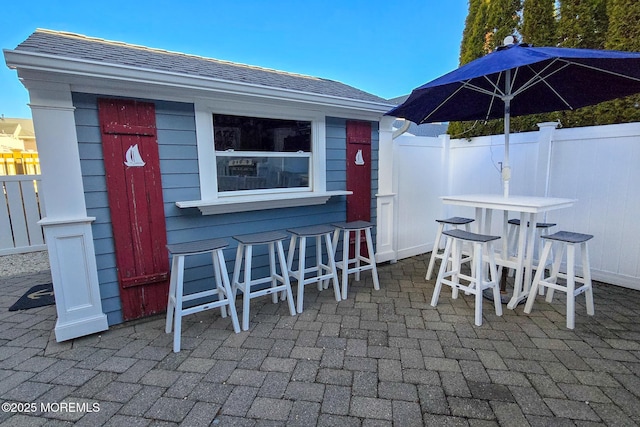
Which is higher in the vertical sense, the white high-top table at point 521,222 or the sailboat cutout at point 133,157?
the sailboat cutout at point 133,157

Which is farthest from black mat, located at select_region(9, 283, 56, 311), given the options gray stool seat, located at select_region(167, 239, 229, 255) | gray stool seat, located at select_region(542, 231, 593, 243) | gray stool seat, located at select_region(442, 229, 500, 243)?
gray stool seat, located at select_region(542, 231, 593, 243)

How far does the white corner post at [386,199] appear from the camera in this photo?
3.81 metres

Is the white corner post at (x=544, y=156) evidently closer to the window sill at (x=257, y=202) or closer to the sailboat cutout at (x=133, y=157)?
the window sill at (x=257, y=202)

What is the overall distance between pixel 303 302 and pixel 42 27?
340cm

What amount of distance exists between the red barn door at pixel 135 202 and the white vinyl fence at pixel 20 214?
3.25 metres

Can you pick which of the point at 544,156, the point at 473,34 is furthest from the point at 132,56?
the point at 473,34

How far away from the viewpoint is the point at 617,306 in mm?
2703

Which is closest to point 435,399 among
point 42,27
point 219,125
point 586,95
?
point 219,125

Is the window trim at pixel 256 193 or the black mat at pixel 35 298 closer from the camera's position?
the window trim at pixel 256 193

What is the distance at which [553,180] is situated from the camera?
11.5ft

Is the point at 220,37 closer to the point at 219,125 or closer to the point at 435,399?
the point at 219,125

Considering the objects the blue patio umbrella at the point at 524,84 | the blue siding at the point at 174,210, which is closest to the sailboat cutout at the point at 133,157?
the blue siding at the point at 174,210

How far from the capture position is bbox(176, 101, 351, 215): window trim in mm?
2637

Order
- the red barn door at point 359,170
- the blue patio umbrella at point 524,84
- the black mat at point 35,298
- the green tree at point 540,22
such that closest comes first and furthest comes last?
the blue patio umbrella at point 524,84 → the black mat at point 35,298 → the red barn door at point 359,170 → the green tree at point 540,22
